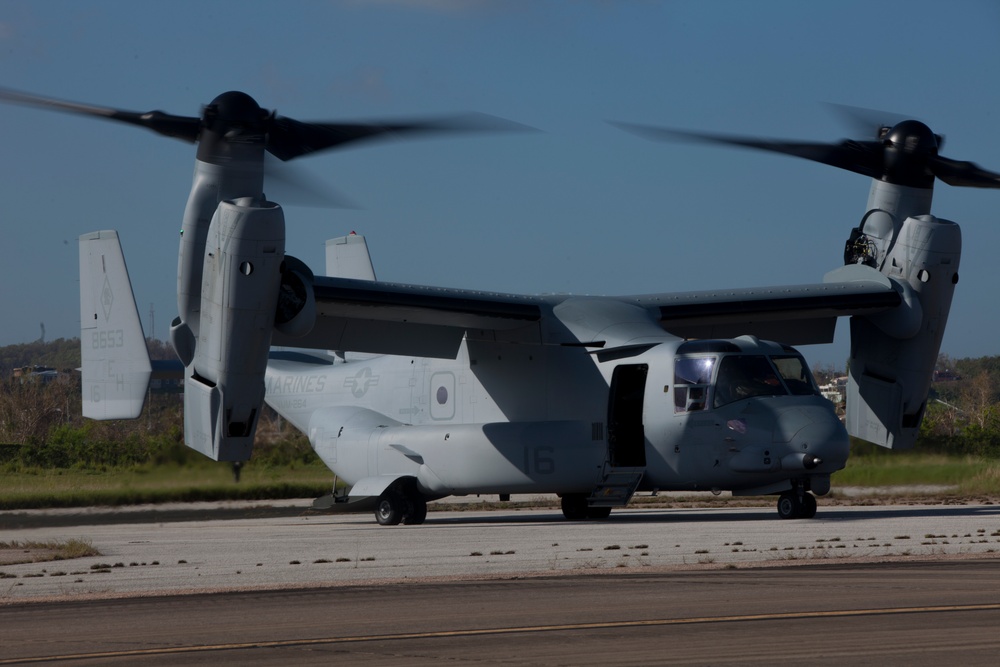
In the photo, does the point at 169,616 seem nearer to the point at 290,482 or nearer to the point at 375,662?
the point at 375,662

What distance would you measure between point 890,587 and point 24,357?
144 m

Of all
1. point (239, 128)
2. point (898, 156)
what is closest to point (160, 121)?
point (239, 128)

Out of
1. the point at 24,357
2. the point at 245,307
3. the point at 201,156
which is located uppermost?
the point at 201,156

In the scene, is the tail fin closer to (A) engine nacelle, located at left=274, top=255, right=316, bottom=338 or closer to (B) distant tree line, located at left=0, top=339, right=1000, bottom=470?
(B) distant tree line, located at left=0, top=339, right=1000, bottom=470

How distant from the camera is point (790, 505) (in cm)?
1906

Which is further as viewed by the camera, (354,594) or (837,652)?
(354,594)

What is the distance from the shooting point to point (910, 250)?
22.3 meters

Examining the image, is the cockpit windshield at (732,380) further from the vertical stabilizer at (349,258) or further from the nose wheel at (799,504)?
the vertical stabilizer at (349,258)

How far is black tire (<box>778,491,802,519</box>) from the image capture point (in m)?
18.9

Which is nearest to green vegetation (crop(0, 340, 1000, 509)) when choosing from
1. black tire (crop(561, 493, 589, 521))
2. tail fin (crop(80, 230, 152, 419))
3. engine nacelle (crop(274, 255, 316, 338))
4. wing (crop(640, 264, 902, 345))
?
tail fin (crop(80, 230, 152, 419))

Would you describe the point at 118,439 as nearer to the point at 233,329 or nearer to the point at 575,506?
the point at 233,329

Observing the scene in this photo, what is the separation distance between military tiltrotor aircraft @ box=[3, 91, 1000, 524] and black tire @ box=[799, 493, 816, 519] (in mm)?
33

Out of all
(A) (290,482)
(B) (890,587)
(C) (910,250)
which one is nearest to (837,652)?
(B) (890,587)

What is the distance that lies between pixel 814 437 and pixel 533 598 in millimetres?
9563
